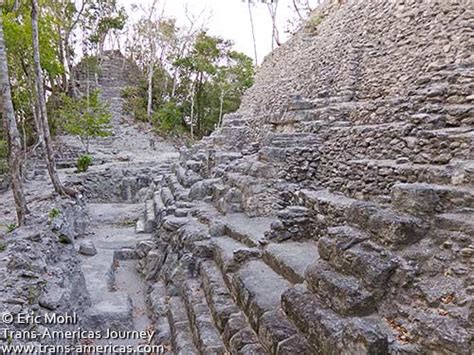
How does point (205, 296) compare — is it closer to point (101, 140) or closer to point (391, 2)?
point (391, 2)

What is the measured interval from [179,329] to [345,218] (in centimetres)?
277

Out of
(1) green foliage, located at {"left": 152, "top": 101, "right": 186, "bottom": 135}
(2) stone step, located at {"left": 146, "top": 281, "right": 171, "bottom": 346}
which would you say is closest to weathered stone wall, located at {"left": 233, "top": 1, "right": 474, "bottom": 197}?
(2) stone step, located at {"left": 146, "top": 281, "right": 171, "bottom": 346}

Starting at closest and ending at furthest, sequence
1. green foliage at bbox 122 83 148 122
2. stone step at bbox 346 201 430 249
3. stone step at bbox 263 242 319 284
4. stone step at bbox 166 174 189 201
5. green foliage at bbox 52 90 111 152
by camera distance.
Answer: stone step at bbox 346 201 430 249, stone step at bbox 263 242 319 284, stone step at bbox 166 174 189 201, green foliage at bbox 52 90 111 152, green foliage at bbox 122 83 148 122

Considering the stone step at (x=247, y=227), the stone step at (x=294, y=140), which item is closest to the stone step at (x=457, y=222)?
the stone step at (x=247, y=227)

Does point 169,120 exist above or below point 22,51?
below

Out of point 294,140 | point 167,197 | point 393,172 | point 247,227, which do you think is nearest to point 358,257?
point 393,172

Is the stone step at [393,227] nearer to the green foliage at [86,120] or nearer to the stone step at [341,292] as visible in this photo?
the stone step at [341,292]

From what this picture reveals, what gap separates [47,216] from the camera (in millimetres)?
7664

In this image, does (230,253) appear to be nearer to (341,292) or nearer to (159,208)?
(341,292)

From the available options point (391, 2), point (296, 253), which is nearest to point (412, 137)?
point (296, 253)

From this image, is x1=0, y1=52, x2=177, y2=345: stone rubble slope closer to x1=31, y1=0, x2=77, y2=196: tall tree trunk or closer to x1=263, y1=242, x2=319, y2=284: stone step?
→ x1=31, y1=0, x2=77, y2=196: tall tree trunk

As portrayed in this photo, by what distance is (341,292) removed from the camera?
303cm

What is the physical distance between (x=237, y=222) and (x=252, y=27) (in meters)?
25.7

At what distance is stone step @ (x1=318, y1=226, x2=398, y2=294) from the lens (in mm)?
2955
